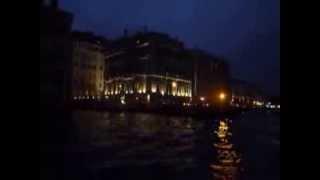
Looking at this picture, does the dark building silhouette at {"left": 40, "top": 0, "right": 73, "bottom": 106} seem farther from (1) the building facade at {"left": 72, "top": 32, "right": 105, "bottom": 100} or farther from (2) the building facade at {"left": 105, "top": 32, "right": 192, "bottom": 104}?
(2) the building facade at {"left": 105, "top": 32, "right": 192, "bottom": 104}

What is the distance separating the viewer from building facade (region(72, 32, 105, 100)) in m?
42.9

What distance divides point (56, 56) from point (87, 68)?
19.1 metres

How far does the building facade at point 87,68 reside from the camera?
141ft

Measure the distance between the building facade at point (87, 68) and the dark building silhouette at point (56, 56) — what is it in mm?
13700

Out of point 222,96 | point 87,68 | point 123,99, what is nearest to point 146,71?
point 123,99

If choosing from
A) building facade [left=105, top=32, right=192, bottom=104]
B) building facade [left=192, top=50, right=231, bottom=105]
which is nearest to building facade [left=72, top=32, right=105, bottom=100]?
building facade [left=105, top=32, right=192, bottom=104]

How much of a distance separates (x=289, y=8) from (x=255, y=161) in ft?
34.7

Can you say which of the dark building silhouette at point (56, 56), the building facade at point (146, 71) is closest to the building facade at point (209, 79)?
the building facade at point (146, 71)

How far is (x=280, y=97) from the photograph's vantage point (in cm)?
104

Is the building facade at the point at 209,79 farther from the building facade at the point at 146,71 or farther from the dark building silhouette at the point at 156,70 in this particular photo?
the building facade at the point at 146,71

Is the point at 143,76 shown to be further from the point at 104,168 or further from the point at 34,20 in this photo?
the point at 34,20

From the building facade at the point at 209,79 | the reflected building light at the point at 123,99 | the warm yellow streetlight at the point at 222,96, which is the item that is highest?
the building facade at the point at 209,79

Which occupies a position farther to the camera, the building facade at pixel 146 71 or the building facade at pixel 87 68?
the building facade at pixel 146 71

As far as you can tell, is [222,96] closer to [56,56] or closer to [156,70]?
[156,70]
